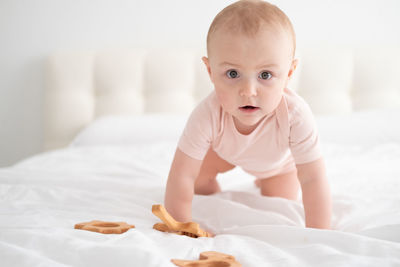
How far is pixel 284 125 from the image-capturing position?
3.30ft

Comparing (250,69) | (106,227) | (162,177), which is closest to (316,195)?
(250,69)

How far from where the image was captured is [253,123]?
94cm

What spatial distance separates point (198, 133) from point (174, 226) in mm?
250

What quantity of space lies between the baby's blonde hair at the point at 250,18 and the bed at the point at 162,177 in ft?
1.32

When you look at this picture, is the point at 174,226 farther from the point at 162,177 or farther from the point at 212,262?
the point at 162,177

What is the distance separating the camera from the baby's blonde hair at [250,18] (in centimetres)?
82

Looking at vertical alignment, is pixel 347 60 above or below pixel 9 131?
above

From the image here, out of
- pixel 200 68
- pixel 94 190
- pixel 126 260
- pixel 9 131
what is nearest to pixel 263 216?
pixel 126 260

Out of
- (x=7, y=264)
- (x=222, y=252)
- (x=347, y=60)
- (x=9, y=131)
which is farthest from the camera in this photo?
(x=9, y=131)

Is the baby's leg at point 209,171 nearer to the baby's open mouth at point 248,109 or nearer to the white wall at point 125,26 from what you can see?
the baby's open mouth at point 248,109

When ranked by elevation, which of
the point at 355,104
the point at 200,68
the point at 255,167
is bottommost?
the point at 255,167

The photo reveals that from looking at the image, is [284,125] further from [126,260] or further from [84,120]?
[84,120]

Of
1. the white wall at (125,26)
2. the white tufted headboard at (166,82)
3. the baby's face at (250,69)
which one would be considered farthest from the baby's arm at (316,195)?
the white wall at (125,26)

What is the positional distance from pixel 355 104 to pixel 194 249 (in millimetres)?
1885
